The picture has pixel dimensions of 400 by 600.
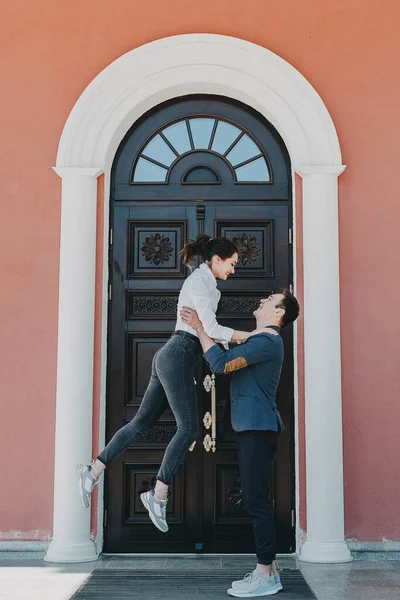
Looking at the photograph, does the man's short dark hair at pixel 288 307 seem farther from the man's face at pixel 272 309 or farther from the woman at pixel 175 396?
the woman at pixel 175 396

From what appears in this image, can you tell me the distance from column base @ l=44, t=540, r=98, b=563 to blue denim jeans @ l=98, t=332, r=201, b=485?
81cm

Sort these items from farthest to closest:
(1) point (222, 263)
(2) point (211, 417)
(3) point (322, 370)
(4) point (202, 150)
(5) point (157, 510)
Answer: (4) point (202, 150) < (2) point (211, 417) < (3) point (322, 370) < (1) point (222, 263) < (5) point (157, 510)

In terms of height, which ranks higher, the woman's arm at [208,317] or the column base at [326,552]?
the woman's arm at [208,317]

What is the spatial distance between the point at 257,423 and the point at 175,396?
57cm

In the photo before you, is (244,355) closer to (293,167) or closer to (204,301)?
(204,301)

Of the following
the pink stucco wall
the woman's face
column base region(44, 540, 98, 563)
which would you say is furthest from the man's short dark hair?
column base region(44, 540, 98, 563)

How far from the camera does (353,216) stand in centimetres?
518

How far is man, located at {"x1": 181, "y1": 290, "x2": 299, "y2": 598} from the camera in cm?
A: 405

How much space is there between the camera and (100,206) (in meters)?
5.25

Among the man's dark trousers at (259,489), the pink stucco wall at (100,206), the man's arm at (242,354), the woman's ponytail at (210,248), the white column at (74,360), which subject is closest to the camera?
the man's dark trousers at (259,489)

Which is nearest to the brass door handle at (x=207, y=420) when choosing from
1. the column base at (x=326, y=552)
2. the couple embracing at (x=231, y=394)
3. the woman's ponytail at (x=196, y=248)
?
the couple embracing at (x=231, y=394)

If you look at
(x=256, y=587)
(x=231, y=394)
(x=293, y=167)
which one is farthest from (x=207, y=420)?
(x=293, y=167)

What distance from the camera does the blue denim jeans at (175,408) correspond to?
4340 mm

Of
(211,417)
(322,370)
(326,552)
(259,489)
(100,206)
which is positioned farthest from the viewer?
(100,206)
